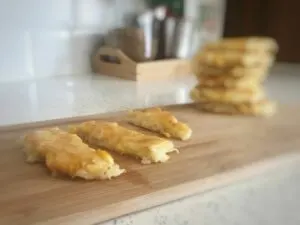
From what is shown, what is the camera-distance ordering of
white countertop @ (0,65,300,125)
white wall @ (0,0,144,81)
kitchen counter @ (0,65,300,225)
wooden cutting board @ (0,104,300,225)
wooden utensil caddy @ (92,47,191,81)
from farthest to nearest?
wooden utensil caddy @ (92,47,191,81) → white wall @ (0,0,144,81) → white countertop @ (0,65,300,125) → kitchen counter @ (0,65,300,225) → wooden cutting board @ (0,104,300,225)

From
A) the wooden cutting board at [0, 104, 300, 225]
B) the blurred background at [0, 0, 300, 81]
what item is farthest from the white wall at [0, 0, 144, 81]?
the wooden cutting board at [0, 104, 300, 225]

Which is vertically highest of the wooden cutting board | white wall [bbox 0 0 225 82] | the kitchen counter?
white wall [bbox 0 0 225 82]

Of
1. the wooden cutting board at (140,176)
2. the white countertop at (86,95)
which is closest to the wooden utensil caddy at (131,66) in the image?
the white countertop at (86,95)

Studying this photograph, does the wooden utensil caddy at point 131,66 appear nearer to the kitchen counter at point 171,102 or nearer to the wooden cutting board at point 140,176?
the kitchen counter at point 171,102

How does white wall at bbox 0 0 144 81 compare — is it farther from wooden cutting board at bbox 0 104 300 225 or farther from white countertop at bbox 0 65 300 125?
wooden cutting board at bbox 0 104 300 225

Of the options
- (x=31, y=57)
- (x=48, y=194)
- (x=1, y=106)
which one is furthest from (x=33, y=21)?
(x=48, y=194)
